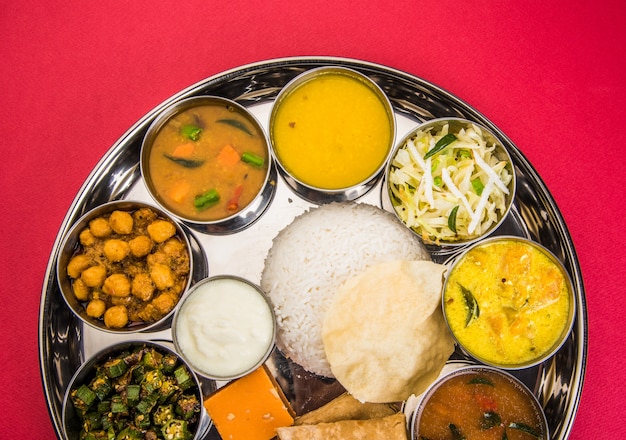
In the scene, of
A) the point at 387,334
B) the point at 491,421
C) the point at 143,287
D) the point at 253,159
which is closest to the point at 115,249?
the point at 143,287

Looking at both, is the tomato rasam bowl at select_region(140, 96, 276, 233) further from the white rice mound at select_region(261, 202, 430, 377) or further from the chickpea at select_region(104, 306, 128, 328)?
the chickpea at select_region(104, 306, 128, 328)

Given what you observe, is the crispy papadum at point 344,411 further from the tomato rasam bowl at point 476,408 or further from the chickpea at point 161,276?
the chickpea at point 161,276

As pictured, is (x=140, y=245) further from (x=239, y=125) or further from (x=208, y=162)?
(x=239, y=125)

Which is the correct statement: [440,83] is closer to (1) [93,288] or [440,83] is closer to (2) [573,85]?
(2) [573,85]

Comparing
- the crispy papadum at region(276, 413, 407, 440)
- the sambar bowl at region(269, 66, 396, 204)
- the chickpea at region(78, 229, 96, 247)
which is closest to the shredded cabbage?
the sambar bowl at region(269, 66, 396, 204)

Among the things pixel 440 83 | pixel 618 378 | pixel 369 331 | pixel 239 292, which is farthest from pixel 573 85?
pixel 239 292

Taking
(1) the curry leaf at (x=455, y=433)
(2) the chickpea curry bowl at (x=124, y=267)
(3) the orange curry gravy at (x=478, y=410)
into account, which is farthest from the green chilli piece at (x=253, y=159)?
(1) the curry leaf at (x=455, y=433)
